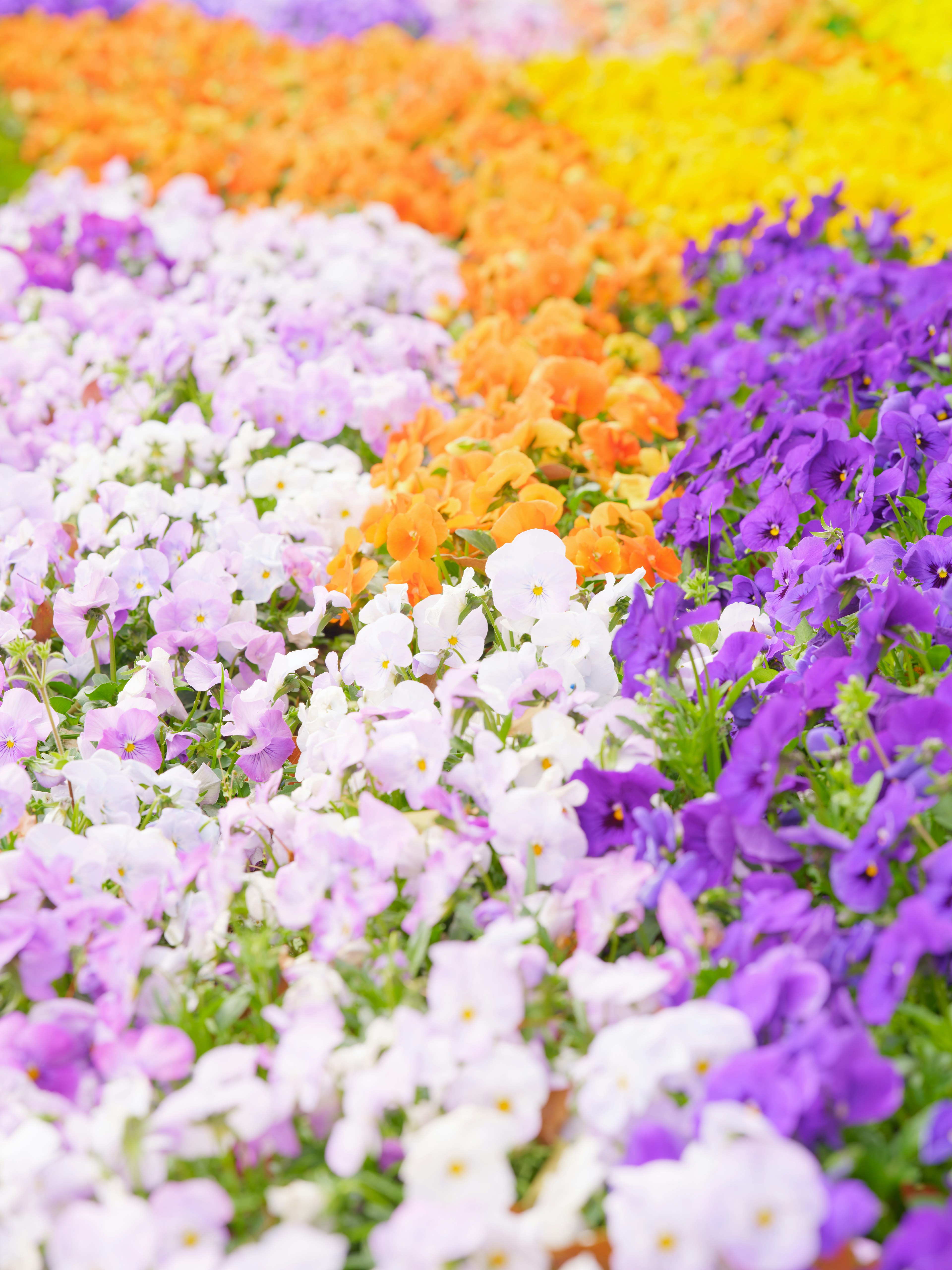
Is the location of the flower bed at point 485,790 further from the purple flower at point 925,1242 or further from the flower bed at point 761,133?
the flower bed at point 761,133

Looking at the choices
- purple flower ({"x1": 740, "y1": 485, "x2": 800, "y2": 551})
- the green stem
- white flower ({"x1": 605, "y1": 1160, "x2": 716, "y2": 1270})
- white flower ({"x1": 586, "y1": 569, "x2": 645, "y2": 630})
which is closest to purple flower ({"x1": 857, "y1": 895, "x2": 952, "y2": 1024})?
white flower ({"x1": 605, "y1": 1160, "x2": 716, "y2": 1270})

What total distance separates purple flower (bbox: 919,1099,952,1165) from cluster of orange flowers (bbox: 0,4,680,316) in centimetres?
329

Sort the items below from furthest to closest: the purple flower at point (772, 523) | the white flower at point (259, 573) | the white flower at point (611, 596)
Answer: the white flower at point (259, 573) < the purple flower at point (772, 523) < the white flower at point (611, 596)

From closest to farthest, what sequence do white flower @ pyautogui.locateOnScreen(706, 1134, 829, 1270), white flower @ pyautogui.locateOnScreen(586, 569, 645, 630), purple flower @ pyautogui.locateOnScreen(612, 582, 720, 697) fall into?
white flower @ pyautogui.locateOnScreen(706, 1134, 829, 1270) < purple flower @ pyautogui.locateOnScreen(612, 582, 720, 697) < white flower @ pyautogui.locateOnScreen(586, 569, 645, 630)

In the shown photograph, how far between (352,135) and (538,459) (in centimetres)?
404

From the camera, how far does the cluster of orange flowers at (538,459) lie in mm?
2389

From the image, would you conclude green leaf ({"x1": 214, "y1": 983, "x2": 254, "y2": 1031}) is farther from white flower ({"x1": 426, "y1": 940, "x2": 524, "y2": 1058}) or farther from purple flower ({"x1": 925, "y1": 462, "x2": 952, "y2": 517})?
purple flower ({"x1": 925, "y1": 462, "x2": 952, "y2": 517})

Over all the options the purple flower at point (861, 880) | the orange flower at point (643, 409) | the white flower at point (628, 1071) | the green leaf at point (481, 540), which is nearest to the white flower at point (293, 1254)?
the white flower at point (628, 1071)

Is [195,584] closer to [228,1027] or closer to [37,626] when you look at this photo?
[37,626]

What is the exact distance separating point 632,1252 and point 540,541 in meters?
1.29

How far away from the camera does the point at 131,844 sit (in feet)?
6.10

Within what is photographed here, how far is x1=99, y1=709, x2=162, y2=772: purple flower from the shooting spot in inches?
85.3

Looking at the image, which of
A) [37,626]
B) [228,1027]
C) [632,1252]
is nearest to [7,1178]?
[228,1027]

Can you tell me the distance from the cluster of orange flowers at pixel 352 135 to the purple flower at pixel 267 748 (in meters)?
2.34
